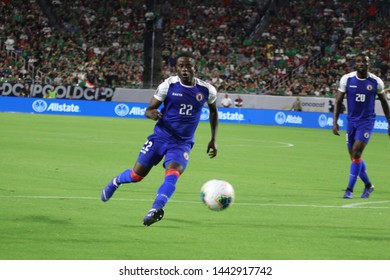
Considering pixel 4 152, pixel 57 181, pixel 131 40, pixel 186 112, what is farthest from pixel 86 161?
Result: pixel 131 40

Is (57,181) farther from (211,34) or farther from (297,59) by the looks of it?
(211,34)

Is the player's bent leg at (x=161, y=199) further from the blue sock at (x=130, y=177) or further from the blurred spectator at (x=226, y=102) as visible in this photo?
the blurred spectator at (x=226, y=102)

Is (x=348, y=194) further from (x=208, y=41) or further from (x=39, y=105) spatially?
(x=208, y=41)

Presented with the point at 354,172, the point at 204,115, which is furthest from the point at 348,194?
the point at 204,115

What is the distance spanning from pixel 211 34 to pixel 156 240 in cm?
4880

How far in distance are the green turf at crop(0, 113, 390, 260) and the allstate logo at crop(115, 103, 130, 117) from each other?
18797 millimetres

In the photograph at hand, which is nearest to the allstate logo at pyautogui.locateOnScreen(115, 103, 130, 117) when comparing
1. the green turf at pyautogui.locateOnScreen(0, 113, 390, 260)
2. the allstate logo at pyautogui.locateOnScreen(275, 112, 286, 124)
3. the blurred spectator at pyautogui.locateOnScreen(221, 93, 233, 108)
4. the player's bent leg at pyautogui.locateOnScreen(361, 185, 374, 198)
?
the blurred spectator at pyautogui.locateOnScreen(221, 93, 233, 108)

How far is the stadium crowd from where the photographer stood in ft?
172

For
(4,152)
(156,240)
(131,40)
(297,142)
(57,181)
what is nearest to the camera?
(156,240)

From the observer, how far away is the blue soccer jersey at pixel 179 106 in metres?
11.8

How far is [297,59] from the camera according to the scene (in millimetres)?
54031

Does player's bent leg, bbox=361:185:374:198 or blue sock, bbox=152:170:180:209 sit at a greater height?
blue sock, bbox=152:170:180:209

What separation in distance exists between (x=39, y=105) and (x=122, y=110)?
4.59 m

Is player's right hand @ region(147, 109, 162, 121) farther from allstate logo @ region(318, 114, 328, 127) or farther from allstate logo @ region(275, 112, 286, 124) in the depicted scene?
allstate logo @ region(275, 112, 286, 124)
